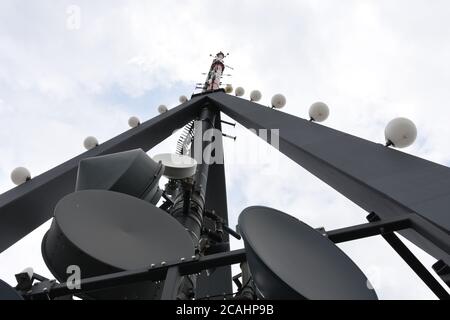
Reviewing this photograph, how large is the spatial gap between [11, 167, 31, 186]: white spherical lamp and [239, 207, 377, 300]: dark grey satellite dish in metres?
5.04

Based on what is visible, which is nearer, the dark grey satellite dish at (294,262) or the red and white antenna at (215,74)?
the dark grey satellite dish at (294,262)

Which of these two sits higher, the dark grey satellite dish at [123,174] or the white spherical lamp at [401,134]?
the dark grey satellite dish at [123,174]

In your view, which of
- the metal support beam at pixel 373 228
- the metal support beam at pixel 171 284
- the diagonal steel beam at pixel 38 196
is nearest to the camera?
the metal support beam at pixel 171 284

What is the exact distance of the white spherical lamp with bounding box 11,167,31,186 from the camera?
6.56 m

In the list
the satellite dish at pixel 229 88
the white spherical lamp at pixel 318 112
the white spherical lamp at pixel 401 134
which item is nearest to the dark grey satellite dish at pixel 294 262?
the white spherical lamp at pixel 401 134

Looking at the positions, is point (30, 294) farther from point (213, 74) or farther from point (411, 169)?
point (213, 74)

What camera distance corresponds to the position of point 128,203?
443 cm

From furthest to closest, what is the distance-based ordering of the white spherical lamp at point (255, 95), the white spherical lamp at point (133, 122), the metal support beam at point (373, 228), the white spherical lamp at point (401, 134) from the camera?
the white spherical lamp at point (255, 95), the white spherical lamp at point (133, 122), the white spherical lamp at point (401, 134), the metal support beam at point (373, 228)

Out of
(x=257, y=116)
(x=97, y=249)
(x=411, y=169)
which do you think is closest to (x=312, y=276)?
(x=411, y=169)

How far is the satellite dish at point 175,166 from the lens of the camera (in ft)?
20.0

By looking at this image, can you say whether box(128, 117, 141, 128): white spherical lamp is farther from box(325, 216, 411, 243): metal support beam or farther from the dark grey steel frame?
box(325, 216, 411, 243): metal support beam

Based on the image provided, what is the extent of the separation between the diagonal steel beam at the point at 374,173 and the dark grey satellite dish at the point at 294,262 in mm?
722

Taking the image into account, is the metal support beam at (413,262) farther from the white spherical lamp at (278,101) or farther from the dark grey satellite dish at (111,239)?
the white spherical lamp at (278,101)

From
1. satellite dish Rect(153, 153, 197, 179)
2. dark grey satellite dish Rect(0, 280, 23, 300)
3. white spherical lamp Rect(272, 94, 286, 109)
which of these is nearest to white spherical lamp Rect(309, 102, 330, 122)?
satellite dish Rect(153, 153, 197, 179)
